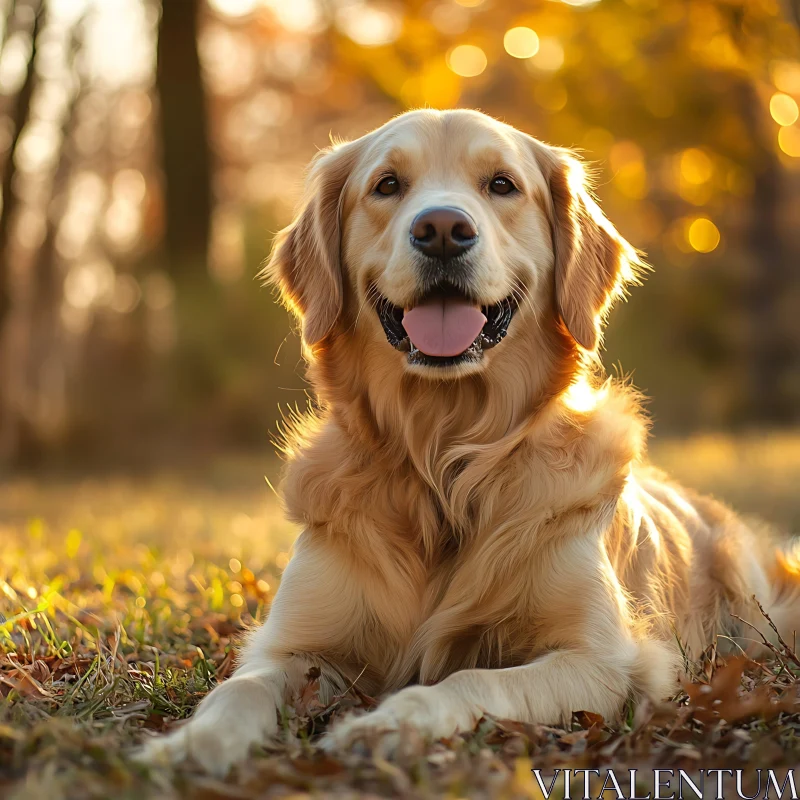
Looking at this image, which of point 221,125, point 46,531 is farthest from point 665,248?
point 46,531

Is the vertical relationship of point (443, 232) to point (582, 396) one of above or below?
above

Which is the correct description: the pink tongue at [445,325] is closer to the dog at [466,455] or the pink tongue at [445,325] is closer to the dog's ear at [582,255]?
the dog at [466,455]

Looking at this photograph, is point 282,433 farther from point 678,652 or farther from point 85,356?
point 85,356

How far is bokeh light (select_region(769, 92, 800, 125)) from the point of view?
38.6 ft

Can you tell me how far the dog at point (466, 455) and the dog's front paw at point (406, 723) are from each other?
0.07 metres

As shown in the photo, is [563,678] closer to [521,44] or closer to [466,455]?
[466,455]

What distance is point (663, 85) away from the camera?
39.1 feet

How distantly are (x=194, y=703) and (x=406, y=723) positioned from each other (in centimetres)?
88

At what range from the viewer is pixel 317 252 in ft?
12.4

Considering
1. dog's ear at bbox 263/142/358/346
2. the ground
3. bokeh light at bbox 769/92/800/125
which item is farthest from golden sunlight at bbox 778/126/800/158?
dog's ear at bbox 263/142/358/346

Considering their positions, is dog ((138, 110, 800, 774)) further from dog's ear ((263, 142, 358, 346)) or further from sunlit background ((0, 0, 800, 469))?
sunlit background ((0, 0, 800, 469))

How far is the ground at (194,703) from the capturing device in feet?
7.20

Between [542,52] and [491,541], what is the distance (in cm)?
Result: 1137

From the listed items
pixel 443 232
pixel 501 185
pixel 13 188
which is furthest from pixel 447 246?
pixel 13 188
